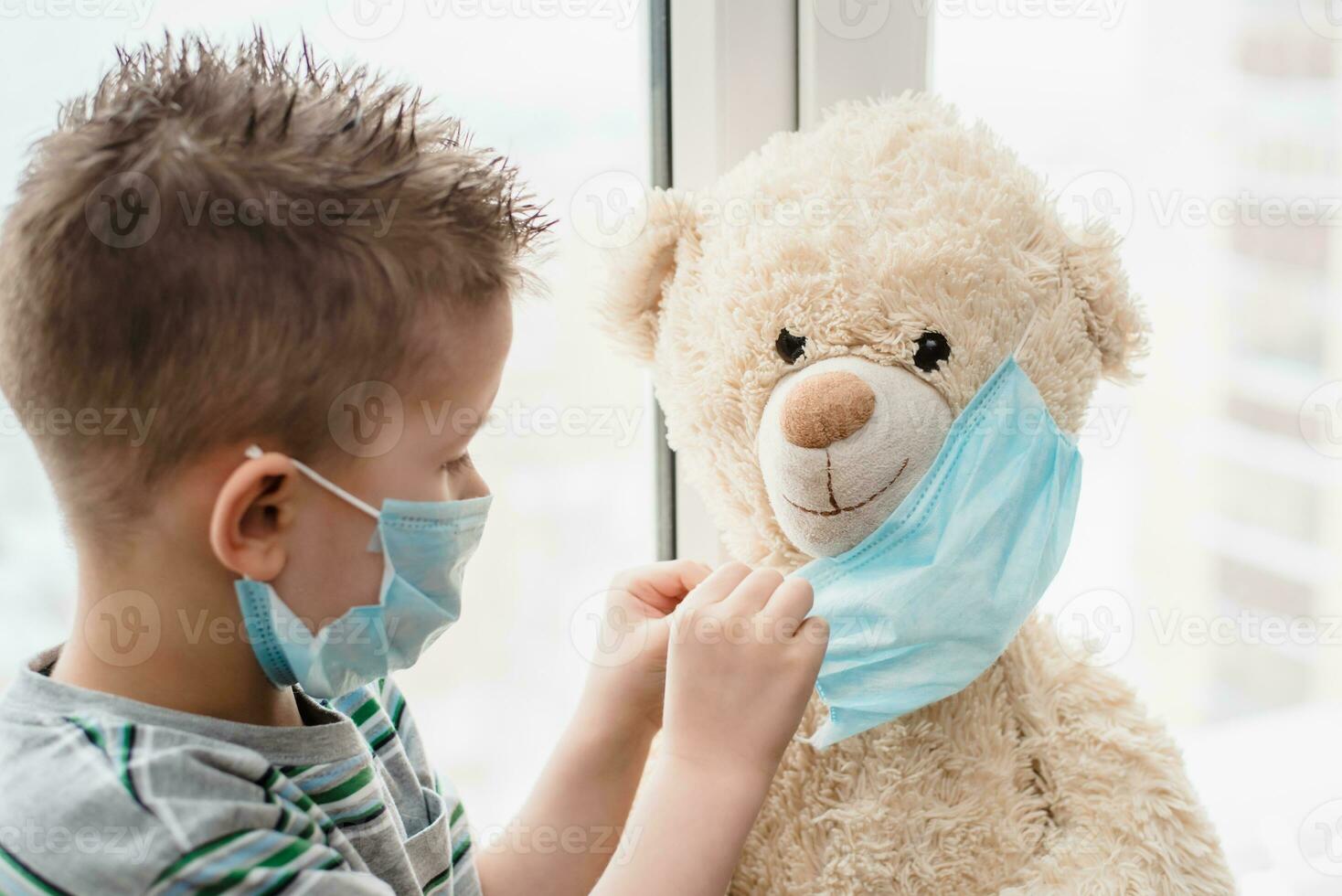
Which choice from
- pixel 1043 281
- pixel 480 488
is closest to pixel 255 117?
pixel 480 488

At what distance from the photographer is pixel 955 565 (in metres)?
0.71

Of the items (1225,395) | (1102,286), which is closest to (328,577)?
(1102,286)

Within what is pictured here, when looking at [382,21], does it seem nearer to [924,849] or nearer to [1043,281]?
[1043,281]

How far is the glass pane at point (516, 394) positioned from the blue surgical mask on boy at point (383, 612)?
0.20 meters

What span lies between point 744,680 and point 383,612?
22 centimetres

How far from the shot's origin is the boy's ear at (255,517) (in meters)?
0.59

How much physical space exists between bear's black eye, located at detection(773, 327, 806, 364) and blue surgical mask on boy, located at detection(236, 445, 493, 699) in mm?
222

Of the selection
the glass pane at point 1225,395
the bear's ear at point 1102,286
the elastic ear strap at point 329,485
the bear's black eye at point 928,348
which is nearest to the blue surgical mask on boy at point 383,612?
the elastic ear strap at point 329,485

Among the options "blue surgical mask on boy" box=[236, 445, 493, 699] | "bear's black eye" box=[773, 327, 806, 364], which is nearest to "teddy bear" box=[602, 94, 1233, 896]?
"bear's black eye" box=[773, 327, 806, 364]

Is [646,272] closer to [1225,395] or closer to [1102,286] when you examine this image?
[1102,286]

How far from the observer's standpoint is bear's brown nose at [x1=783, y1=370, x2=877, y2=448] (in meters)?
0.69

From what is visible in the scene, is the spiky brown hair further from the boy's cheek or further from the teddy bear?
the teddy bear

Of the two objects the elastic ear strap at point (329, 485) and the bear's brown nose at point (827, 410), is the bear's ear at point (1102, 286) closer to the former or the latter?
the bear's brown nose at point (827, 410)

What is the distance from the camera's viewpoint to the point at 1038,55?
112 centimetres
